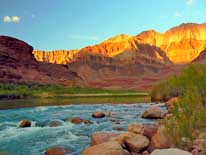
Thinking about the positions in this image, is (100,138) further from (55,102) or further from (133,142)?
(55,102)

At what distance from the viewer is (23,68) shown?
12625 cm

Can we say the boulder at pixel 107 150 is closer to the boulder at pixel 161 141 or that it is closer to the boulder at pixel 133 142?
the boulder at pixel 133 142

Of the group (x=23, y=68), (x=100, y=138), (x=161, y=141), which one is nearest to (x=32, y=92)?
(x=23, y=68)

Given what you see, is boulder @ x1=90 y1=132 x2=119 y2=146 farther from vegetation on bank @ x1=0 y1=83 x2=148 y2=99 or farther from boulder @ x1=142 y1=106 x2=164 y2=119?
vegetation on bank @ x1=0 y1=83 x2=148 y2=99

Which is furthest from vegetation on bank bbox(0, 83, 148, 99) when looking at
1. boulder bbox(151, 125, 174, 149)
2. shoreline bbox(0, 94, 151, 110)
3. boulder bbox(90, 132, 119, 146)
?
boulder bbox(151, 125, 174, 149)

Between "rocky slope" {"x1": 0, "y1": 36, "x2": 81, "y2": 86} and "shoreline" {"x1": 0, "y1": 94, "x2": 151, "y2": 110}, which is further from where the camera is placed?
"rocky slope" {"x1": 0, "y1": 36, "x2": 81, "y2": 86}

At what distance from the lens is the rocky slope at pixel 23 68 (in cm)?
11469

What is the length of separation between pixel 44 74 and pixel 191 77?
11613 centimetres

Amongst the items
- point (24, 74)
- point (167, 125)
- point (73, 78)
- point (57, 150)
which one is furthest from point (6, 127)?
point (73, 78)

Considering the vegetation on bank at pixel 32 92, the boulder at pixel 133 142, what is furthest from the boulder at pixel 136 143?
the vegetation on bank at pixel 32 92

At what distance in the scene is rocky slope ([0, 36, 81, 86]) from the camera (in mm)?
114688

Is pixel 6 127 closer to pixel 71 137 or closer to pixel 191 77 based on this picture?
pixel 71 137

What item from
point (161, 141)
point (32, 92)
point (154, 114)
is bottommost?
point (161, 141)

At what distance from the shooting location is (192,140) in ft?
37.9
